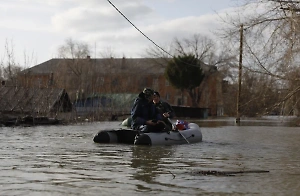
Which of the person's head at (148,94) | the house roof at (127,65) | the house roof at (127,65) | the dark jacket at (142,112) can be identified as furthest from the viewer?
the house roof at (127,65)

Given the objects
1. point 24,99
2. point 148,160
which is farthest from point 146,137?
point 24,99

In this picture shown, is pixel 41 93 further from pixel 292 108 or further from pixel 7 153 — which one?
pixel 7 153

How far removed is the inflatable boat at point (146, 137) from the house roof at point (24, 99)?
1287 cm

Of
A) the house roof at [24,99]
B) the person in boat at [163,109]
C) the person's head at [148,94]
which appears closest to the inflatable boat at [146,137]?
the person in boat at [163,109]

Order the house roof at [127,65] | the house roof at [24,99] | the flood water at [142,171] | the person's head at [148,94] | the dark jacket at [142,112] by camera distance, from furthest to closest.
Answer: the house roof at [127,65] → the house roof at [24,99] → the person's head at [148,94] → the dark jacket at [142,112] → the flood water at [142,171]

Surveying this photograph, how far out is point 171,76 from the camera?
2734 inches

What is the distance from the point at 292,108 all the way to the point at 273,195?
17720mm

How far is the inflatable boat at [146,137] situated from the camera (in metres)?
14.9

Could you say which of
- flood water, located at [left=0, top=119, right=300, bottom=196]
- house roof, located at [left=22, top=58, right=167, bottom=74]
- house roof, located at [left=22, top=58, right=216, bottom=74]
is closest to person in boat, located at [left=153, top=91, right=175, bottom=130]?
flood water, located at [left=0, top=119, right=300, bottom=196]

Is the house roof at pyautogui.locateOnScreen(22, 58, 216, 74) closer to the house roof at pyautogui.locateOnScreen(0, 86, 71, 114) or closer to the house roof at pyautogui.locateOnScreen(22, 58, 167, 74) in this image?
the house roof at pyautogui.locateOnScreen(22, 58, 167, 74)

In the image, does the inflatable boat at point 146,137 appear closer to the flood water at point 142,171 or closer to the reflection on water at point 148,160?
the reflection on water at point 148,160

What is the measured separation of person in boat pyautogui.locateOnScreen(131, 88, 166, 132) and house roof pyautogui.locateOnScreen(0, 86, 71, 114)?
44.0 feet

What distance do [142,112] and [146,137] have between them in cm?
125

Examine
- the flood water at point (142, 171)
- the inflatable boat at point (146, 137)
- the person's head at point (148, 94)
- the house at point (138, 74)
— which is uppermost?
the house at point (138, 74)
